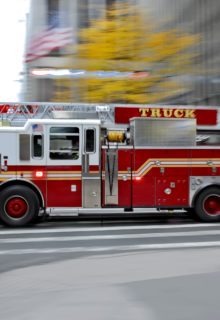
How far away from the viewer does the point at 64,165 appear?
31.6 feet

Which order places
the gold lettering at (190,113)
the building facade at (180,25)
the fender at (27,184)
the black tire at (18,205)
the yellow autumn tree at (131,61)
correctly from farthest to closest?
the building facade at (180,25)
the yellow autumn tree at (131,61)
the gold lettering at (190,113)
the fender at (27,184)
the black tire at (18,205)

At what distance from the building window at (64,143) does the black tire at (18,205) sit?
106cm

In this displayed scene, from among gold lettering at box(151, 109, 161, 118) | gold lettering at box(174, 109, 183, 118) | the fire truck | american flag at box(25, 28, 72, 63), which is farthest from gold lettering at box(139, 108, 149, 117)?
american flag at box(25, 28, 72, 63)

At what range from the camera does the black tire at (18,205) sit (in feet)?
30.7

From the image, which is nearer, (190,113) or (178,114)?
(178,114)

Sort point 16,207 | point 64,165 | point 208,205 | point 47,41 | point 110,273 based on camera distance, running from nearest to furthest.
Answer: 1. point 110,273
2. point 16,207
3. point 64,165
4. point 208,205
5. point 47,41

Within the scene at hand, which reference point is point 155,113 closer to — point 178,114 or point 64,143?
point 178,114

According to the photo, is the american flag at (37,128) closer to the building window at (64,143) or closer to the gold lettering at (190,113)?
the building window at (64,143)

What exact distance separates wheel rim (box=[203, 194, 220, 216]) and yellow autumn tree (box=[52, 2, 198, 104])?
9.93 m

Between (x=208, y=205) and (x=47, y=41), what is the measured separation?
71.9 ft

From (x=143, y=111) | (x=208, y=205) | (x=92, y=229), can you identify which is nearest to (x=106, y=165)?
(x=92, y=229)

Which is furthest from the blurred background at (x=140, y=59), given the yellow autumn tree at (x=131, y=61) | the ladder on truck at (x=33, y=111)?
the ladder on truck at (x=33, y=111)

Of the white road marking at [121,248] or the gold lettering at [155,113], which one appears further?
the gold lettering at [155,113]

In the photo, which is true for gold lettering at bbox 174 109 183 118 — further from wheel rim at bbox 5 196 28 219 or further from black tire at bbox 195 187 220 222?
wheel rim at bbox 5 196 28 219
